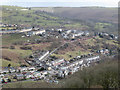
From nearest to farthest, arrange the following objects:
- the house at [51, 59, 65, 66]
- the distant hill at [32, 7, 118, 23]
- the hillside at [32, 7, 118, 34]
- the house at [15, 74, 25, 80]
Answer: the house at [15, 74, 25, 80], the house at [51, 59, 65, 66], the hillside at [32, 7, 118, 34], the distant hill at [32, 7, 118, 23]

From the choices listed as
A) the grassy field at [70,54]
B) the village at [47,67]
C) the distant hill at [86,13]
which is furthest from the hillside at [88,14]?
the village at [47,67]

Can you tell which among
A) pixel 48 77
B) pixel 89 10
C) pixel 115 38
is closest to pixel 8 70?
pixel 48 77

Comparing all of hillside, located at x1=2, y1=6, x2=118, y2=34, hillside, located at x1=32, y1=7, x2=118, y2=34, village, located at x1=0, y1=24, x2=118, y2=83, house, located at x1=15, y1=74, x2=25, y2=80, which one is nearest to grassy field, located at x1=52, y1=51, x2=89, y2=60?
village, located at x1=0, y1=24, x2=118, y2=83

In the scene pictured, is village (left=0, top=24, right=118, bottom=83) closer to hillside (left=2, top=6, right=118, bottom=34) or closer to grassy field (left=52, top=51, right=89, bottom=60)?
grassy field (left=52, top=51, right=89, bottom=60)

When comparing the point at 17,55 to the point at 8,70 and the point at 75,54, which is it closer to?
the point at 8,70

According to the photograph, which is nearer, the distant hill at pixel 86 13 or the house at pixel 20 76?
the house at pixel 20 76

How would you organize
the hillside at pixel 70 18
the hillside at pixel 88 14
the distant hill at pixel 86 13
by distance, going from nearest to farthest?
the hillside at pixel 70 18
the hillside at pixel 88 14
the distant hill at pixel 86 13

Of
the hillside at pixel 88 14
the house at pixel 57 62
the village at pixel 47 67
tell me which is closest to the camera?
the village at pixel 47 67

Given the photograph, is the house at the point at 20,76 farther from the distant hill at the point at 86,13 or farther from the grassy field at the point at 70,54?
the distant hill at the point at 86,13

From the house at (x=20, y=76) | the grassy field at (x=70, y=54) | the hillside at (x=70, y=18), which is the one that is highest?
the hillside at (x=70, y=18)

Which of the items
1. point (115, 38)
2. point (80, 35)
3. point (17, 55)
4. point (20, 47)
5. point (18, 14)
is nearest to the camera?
point (17, 55)

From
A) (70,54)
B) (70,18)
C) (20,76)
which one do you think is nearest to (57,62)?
(70,54)
